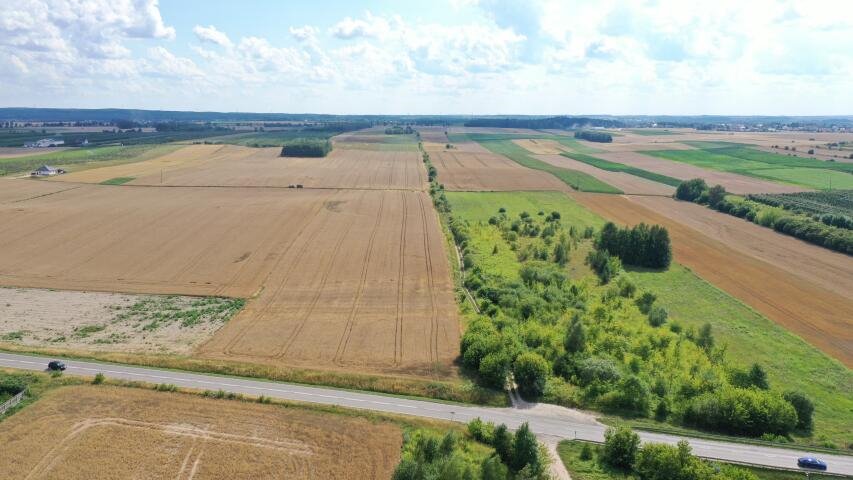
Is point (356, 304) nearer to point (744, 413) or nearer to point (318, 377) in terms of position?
point (318, 377)

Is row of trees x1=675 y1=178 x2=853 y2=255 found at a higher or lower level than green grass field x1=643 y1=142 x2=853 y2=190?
lower

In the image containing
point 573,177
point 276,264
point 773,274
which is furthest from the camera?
point 573,177

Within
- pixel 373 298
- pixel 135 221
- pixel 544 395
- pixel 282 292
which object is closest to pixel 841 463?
pixel 544 395

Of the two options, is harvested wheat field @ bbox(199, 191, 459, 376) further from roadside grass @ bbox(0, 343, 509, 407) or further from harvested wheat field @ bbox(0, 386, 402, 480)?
harvested wheat field @ bbox(0, 386, 402, 480)

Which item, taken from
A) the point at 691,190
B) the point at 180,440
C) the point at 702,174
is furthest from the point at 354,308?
the point at 702,174

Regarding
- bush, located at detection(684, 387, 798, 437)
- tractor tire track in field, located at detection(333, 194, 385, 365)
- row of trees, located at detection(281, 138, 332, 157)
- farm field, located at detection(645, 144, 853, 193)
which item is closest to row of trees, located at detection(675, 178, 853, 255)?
farm field, located at detection(645, 144, 853, 193)

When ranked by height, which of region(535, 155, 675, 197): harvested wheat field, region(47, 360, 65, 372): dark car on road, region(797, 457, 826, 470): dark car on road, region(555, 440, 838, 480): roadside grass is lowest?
region(555, 440, 838, 480): roadside grass
